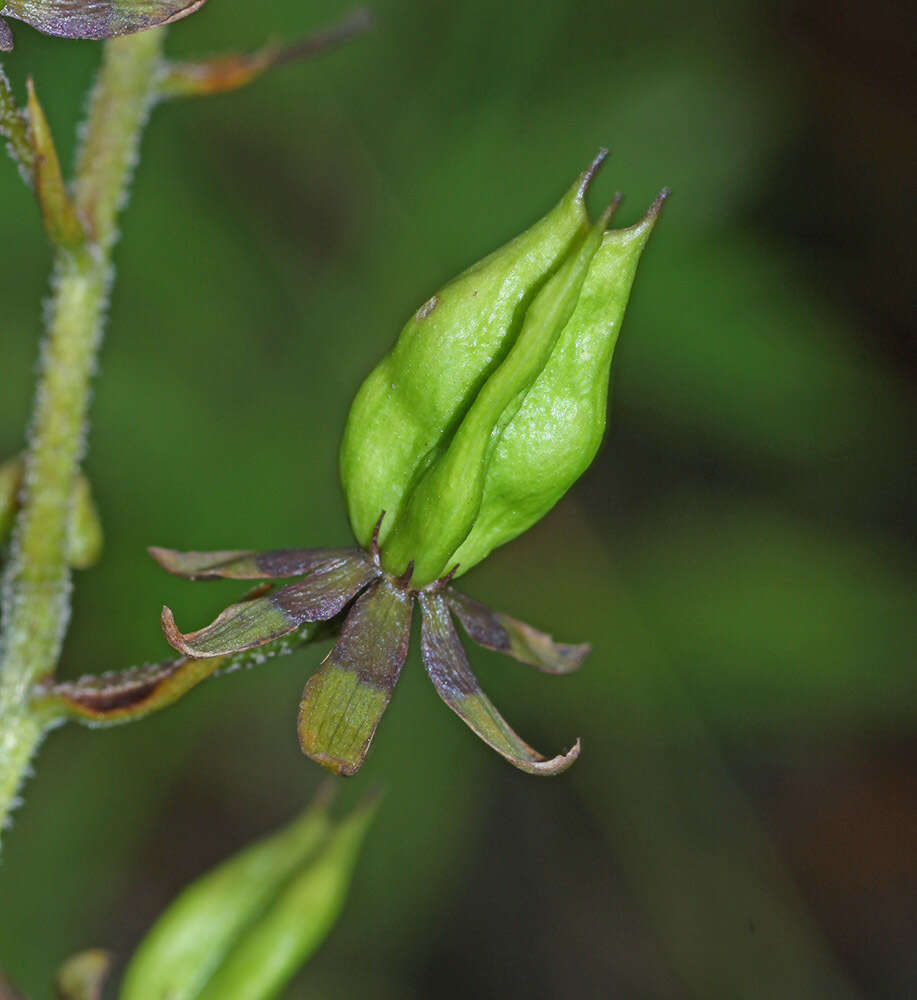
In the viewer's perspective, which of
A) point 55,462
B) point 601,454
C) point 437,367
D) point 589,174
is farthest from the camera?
point 601,454

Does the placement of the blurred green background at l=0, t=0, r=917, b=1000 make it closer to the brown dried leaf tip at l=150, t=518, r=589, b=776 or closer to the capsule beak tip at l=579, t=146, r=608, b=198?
the brown dried leaf tip at l=150, t=518, r=589, b=776

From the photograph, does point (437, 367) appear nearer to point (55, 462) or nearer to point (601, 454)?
point (55, 462)

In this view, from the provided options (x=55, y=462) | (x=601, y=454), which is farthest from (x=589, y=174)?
(x=601, y=454)

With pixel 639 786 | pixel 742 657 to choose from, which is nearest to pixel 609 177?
pixel 742 657

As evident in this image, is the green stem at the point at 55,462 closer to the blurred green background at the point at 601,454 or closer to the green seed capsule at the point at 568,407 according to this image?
the green seed capsule at the point at 568,407

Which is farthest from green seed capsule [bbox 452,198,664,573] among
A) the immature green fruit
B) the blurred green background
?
the blurred green background
